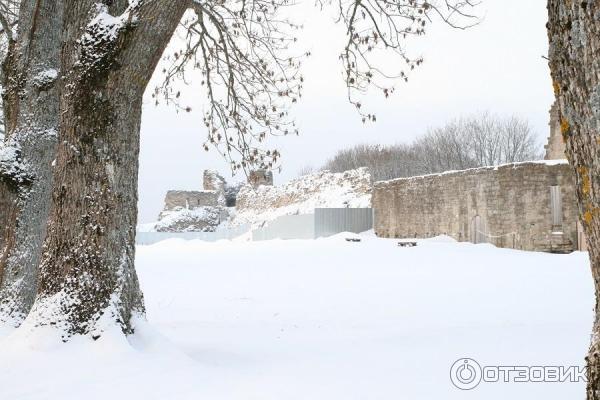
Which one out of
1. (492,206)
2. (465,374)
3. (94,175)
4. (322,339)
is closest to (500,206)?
(492,206)

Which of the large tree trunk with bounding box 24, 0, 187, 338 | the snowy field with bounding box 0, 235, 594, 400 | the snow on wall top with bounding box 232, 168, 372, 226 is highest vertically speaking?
the snow on wall top with bounding box 232, 168, 372, 226

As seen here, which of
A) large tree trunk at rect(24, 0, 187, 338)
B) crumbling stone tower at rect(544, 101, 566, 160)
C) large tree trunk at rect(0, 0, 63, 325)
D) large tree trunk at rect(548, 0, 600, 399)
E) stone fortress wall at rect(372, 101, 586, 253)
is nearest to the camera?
large tree trunk at rect(548, 0, 600, 399)

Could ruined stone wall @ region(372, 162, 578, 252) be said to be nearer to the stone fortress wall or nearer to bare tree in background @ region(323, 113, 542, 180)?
the stone fortress wall

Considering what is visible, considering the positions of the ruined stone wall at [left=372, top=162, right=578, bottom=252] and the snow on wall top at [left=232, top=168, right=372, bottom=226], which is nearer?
the ruined stone wall at [left=372, top=162, right=578, bottom=252]

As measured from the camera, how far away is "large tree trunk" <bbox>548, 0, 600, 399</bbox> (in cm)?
175

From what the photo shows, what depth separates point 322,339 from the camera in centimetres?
492

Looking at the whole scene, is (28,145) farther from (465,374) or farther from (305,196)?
(305,196)

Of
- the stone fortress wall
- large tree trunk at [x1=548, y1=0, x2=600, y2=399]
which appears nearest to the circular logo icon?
large tree trunk at [x1=548, y1=0, x2=600, y2=399]

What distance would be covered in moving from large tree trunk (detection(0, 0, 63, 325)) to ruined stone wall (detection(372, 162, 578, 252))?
15.2 meters

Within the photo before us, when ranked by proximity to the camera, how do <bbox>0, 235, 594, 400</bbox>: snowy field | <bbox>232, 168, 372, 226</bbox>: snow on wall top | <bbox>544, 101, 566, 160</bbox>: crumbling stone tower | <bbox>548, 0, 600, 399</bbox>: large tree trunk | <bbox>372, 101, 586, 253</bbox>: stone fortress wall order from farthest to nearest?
<bbox>232, 168, 372, 226</bbox>: snow on wall top < <bbox>544, 101, 566, 160</bbox>: crumbling stone tower < <bbox>372, 101, 586, 253</bbox>: stone fortress wall < <bbox>0, 235, 594, 400</bbox>: snowy field < <bbox>548, 0, 600, 399</bbox>: large tree trunk

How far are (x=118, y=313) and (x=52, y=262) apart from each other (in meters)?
0.58

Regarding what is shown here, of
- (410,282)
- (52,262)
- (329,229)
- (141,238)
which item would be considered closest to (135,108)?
(52,262)

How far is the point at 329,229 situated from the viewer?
25.7 meters

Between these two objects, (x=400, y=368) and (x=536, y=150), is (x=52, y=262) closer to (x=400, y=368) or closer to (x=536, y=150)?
(x=400, y=368)
